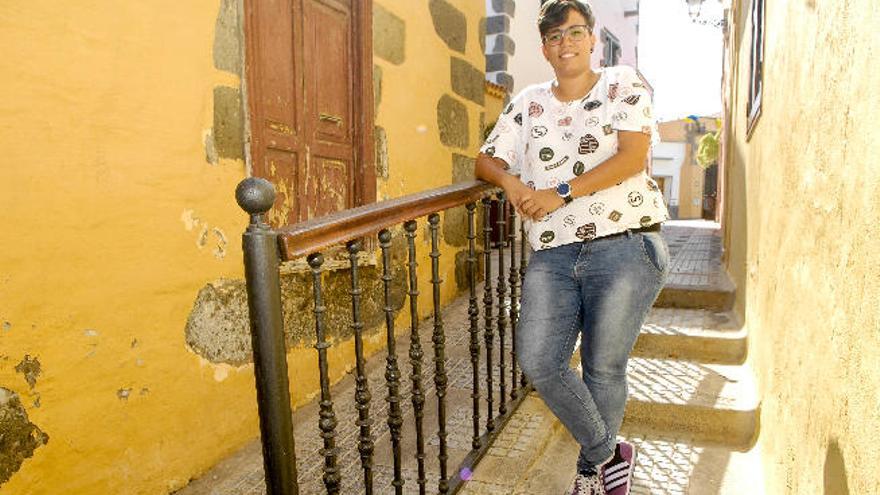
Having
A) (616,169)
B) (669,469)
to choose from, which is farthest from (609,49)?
(616,169)

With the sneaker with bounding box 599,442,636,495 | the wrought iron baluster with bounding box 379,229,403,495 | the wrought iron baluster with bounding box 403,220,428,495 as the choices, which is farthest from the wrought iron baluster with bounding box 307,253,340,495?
the sneaker with bounding box 599,442,636,495

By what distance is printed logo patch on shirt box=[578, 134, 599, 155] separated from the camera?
5.92ft

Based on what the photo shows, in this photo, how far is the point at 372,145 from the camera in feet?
11.4

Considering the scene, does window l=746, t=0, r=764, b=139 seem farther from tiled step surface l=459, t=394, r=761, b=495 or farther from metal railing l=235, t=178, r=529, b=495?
metal railing l=235, t=178, r=529, b=495

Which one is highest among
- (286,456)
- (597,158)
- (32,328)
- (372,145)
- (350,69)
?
(350,69)

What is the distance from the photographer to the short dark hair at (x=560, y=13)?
1.80 metres

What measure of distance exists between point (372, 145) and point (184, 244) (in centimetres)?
145

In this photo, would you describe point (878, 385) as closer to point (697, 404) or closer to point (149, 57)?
point (697, 404)

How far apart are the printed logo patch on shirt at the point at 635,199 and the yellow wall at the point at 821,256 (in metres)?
0.47

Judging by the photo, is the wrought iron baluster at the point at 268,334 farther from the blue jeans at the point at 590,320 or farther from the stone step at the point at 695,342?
the stone step at the point at 695,342

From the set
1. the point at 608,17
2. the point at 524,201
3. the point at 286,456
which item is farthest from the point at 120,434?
the point at 608,17

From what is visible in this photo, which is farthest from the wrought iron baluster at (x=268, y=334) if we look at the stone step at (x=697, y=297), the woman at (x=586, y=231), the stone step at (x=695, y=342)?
the stone step at (x=697, y=297)

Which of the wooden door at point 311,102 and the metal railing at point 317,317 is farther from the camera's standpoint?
the wooden door at point 311,102

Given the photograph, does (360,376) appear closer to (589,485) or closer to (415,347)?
(415,347)
